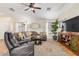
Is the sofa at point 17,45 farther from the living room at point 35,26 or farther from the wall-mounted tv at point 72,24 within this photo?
the wall-mounted tv at point 72,24

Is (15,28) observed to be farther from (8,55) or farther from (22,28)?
(8,55)

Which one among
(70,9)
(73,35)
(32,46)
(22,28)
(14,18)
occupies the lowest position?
(32,46)

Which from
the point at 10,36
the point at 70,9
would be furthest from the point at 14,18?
the point at 70,9

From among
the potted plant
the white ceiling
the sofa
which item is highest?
the white ceiling

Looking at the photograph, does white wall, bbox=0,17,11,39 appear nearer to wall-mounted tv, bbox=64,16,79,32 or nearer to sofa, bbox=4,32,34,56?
sofa, bbox=4,32,34,56

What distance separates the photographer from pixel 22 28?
201cm

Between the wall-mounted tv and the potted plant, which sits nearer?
the wall-mounted tv

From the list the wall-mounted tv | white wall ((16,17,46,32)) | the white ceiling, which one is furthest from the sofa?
the wall-mounted tv

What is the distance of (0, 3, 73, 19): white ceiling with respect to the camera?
6.48 feet

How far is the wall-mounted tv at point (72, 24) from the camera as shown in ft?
6.23

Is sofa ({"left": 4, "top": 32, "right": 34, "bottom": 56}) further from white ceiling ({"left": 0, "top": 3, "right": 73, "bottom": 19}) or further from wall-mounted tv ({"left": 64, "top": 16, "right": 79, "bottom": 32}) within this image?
wall-mounted tv ({"left": 64, "top": 16, "right": 79, "bottom": 32})

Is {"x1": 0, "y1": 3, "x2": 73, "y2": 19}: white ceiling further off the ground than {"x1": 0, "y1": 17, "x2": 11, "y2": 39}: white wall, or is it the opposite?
{"x1": 0, "y1": 3, "x2": 73, "y2": 19}: white ceiling

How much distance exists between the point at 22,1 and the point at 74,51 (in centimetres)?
126

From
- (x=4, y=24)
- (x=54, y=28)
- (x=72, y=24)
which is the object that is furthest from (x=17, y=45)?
(x=72, y=24)
